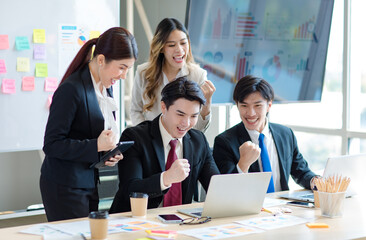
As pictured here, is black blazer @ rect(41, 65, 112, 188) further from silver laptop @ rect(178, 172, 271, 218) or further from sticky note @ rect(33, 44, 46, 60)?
sticky note @ rect(33, 44, 46, 60)

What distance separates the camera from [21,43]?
4016 millimetres

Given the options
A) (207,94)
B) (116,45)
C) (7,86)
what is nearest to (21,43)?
(7,86)

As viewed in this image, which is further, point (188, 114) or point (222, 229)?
point (188, 114)

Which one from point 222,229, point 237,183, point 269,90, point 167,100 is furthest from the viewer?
point 269,90

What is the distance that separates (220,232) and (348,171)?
83 centimetres

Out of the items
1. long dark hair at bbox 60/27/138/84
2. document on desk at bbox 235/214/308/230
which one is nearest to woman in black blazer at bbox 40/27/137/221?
long dark hair at bbox 60/27/138/84

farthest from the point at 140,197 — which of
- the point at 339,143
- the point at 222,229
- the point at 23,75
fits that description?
the point at 339,143

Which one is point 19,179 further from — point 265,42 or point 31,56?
point 265,42

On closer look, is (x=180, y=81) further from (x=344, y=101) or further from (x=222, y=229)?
(x=344, y=101)

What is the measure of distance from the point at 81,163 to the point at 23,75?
1990mm

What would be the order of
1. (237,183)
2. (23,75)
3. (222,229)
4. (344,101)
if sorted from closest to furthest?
(222,229), (237,183), (23,75), (344,101)

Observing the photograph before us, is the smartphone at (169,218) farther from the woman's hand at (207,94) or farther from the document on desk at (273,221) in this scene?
the woman's hand at (207,94)

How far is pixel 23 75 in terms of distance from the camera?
4.05 meters

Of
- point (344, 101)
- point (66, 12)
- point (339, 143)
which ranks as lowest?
point (339, 143)
